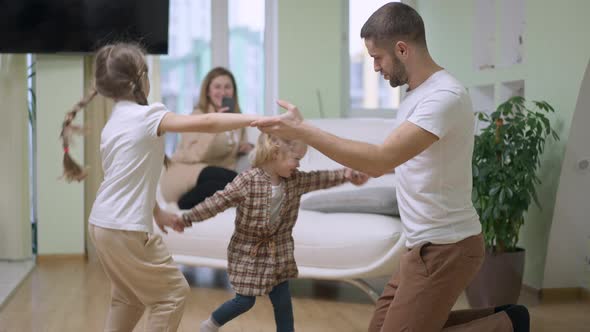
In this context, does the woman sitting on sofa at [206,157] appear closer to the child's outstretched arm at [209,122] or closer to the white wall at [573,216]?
the white wall at [573,216]

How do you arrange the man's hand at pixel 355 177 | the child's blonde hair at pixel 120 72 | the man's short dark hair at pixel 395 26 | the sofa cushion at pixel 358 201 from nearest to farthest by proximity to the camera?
1. the man's short dark hair at pixel 395 26
2. the child's blonde hair at pixel 120 72
3. the man's hand at pixel 355 177
4. the sofa cushion at pixel 358 201

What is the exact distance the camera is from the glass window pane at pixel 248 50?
5.72 meters

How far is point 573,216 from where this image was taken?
12.6ft

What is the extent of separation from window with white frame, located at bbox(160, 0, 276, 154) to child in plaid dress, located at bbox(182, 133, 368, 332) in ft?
9.12

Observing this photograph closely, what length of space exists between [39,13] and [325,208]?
7.92 feet

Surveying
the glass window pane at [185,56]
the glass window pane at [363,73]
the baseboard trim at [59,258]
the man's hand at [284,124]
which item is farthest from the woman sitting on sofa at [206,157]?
the man's hand at [284,124]

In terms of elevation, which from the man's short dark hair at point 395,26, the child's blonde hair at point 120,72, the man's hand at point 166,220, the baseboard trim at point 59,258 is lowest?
the baseboard trim at point 59,258

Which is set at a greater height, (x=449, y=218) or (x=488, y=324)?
(x=449, y=218)

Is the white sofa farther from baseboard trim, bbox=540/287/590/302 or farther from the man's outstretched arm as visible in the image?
the man's outstretched arm

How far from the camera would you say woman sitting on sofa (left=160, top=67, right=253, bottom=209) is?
4.42 metres

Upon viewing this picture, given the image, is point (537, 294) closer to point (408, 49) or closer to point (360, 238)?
point (360, 238)

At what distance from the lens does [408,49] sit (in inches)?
79.4

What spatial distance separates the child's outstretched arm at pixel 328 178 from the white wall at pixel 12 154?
286 centimetres

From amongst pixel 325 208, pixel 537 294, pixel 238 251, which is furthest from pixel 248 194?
pixel 537 294
